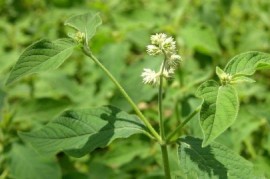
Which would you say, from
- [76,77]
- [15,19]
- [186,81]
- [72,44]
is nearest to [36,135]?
[72,44]

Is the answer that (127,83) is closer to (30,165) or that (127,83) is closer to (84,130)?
(30,165)

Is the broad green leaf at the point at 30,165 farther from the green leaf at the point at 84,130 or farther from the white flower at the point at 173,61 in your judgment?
the white flower at the point at 173,61

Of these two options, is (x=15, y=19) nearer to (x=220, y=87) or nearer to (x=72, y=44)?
(x=72, y=44)

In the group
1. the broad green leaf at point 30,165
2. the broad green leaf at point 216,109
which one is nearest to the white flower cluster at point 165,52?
the broad green leaf at point 216,109

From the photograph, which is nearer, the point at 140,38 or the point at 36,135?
the point at 36,135

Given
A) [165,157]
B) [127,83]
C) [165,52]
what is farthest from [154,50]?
[127,83]
